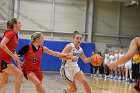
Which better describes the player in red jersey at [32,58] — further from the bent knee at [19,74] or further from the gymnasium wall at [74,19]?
the gymnasium wall at [74,19]

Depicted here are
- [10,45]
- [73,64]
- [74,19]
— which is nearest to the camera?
[10,45]

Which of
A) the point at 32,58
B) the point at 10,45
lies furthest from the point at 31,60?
the point at 10,45

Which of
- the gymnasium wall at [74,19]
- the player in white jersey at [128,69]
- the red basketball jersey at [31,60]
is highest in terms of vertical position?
the gymnasium wall at [74,19]

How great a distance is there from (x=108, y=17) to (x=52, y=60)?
231 inches

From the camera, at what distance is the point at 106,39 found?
24.5 meters

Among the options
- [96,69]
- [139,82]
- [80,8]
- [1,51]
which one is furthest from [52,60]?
[139,82]

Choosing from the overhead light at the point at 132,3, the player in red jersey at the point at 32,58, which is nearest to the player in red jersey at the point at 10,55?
the player in red jersey at the point at 32,58

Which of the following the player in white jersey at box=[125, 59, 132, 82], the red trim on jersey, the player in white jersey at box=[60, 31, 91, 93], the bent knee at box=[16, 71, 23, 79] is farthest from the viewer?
the player in white jersey at box=[125, 59, 132, 82]

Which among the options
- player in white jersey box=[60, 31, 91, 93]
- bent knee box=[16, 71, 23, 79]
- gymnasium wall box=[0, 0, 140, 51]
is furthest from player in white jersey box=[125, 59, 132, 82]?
bent knee box=[16, 71, 23, 79]

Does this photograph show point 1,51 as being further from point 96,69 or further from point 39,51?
point 96,69

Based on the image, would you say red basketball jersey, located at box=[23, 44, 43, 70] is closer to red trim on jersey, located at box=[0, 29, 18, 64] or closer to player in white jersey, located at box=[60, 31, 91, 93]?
red trim on jersey, located at box=[0, 29, 18, 64]

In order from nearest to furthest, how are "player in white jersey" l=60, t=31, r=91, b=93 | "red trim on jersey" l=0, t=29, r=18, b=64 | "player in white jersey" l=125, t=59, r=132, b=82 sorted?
"red trim on jersey" l=0, t=29, r=18, b=64
"player in white jersey" l=60, t=31, r=91, b=93
"player in white jersey" l=125, t=59, r=132, b=82

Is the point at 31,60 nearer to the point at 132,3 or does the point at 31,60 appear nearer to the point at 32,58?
the point at 32,58

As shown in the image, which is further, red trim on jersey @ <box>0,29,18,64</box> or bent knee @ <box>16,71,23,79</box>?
red trim on jersey @ <box>0,29,18,64</box>
